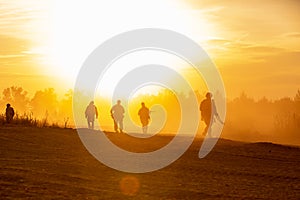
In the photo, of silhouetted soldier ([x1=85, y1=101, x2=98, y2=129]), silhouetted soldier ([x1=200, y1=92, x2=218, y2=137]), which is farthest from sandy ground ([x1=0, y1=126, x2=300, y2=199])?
silhouetted soldier ([x1=85, y1=101, x2=98, y2=129])

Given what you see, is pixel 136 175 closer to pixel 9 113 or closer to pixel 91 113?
pixel 9 113

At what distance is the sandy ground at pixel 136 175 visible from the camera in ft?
51.4

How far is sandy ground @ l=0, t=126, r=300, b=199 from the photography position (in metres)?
15.7

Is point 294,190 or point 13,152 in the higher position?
point 13,152

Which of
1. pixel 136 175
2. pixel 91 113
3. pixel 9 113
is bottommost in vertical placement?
pixel 136 175

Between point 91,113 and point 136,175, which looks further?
point 91,113

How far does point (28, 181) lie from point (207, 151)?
14248mm

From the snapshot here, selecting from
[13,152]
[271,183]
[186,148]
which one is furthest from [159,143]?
[271,183]

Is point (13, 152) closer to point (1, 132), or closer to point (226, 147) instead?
point (1, 132)

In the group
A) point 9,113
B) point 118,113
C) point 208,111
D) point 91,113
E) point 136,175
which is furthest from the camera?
point 91,113

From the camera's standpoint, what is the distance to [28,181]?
53.0ft

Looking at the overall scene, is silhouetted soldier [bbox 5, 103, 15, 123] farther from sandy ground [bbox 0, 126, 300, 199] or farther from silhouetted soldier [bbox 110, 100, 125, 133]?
sandy ground [bbox 0, 126, 300, 199]

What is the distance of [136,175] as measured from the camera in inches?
773

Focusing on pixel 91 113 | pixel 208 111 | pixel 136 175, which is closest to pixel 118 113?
pixel 91 113
